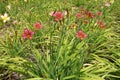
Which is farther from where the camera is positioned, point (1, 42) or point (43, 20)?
point (43, 20)

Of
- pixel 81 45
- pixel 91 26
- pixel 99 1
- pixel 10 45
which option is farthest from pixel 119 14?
pixel 10 45

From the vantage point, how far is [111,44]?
4.73 m

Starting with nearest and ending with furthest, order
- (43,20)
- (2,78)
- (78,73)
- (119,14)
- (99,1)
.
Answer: (78,73)
(2,78)
(43,20)
(119,14)
(99,1)

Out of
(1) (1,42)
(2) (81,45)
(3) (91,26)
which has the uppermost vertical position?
(3) (91,26)

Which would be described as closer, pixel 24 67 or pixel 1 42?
pixel 24 67

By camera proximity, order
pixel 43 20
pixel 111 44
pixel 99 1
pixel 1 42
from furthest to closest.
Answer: pixel 99 1 → pixel 43 20 → pixel 111 44 → pixel 1 42

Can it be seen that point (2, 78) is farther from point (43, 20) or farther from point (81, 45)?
point (43, 20)

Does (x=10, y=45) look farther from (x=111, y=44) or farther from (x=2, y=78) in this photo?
(x=111, y=44)

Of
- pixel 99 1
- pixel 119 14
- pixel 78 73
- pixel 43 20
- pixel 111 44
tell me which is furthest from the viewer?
pixel 99 1

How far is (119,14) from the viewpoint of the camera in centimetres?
713

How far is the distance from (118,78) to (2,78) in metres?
1.66

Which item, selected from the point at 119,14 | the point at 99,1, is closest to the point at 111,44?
the point at 119,14

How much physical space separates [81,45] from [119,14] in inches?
138

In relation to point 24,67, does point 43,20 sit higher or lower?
higher
